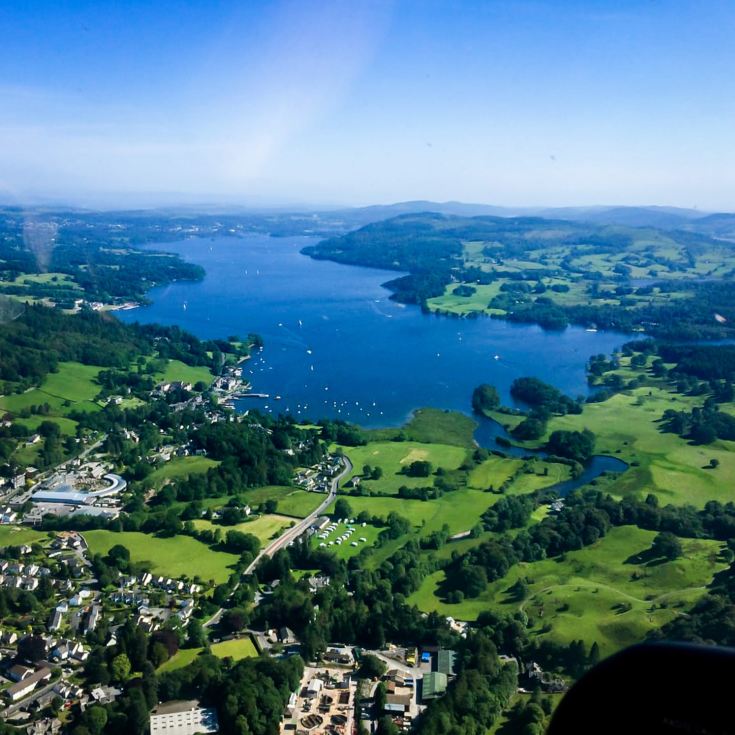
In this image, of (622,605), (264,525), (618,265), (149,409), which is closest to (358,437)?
(264,525)

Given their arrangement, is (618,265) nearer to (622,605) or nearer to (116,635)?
(622,605)

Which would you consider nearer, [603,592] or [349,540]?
[603,592]

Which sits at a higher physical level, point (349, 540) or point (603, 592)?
point (603, 592)

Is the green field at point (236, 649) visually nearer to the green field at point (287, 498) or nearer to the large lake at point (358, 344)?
the green field at point (287, 498)

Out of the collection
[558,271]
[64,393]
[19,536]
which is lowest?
[19,536]

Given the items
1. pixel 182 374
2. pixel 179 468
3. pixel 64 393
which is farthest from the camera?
pixel 182 374

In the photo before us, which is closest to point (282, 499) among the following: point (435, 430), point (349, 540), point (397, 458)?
point (349, 540)

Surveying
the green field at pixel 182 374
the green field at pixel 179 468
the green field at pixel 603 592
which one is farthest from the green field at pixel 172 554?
the green field at pixel 182 374

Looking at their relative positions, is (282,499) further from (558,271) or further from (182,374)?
(558,271)
